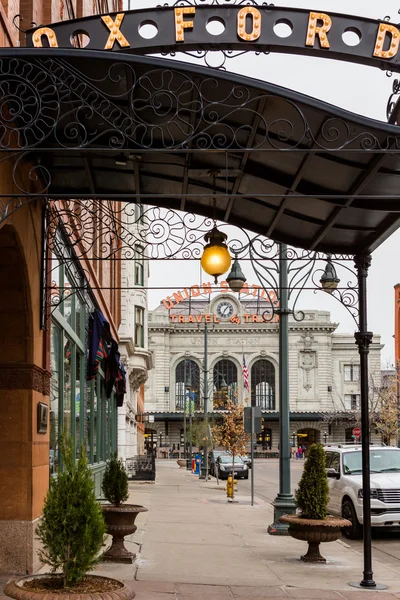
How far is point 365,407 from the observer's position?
11.7 meters

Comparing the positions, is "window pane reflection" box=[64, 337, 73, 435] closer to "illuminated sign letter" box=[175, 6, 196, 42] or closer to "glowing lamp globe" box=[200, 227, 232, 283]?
"glowing lamp globe" box=[200, 227, 232, 283]

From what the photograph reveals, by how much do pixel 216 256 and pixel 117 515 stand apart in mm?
4084

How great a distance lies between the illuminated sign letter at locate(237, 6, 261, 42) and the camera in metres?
8.65

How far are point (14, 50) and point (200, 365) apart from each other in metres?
107

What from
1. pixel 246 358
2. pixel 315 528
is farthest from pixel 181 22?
pixel 246 358

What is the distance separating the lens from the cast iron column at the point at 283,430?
17.9 m

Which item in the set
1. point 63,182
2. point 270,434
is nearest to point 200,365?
point 270,434

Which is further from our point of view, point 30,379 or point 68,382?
point 68,382

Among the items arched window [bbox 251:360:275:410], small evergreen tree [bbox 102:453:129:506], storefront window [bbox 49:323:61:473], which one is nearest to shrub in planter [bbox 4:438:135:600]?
small evergreen tree [bbox 102:453:129:506]

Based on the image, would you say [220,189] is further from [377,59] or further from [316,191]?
[377,59]

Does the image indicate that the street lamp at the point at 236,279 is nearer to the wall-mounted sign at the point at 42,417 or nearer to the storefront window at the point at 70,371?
the storefront window at the point at 70,371

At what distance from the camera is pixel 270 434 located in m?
111

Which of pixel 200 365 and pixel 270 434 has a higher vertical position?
pixel 200 365

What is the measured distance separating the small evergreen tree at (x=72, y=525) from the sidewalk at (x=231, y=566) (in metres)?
3.20
